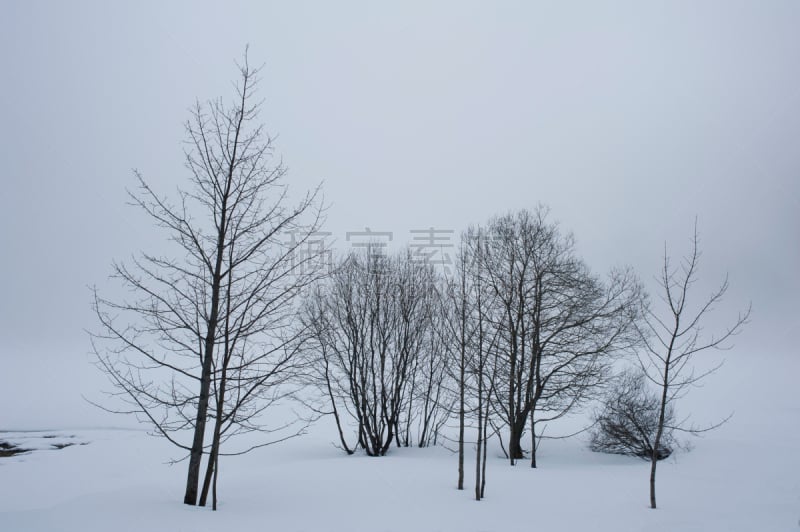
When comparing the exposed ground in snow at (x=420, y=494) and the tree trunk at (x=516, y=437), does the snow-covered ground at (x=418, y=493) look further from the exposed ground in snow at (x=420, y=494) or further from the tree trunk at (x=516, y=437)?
the tree trunk at (x=516, y=437)

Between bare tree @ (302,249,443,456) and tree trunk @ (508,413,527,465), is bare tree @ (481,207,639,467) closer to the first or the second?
tree trunk @ (508,413,527,465)

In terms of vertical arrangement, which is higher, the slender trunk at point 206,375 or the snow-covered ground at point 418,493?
the slender trunk at point 206,375

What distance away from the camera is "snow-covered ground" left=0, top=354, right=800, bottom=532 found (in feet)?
24.1

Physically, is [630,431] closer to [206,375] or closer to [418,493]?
[418,493]

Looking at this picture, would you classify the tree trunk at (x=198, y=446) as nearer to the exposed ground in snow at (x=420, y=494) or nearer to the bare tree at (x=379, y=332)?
the exposed ground in snow at (x=420, y=494)

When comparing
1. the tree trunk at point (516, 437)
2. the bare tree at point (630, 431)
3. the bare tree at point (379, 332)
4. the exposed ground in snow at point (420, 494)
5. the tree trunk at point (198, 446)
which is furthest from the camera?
the bare tree at point (379, 332)

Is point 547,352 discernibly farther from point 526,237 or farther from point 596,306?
point 526,237

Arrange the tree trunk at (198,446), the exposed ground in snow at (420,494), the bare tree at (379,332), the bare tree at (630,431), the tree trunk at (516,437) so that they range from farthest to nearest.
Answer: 1. the bare tree at (379,332)
2. the bare tree at (630,431)
3. the tree trunk at (516,437)
4. the tree trunk at (198,446)
5. the exposed ground in snow at (420,494)

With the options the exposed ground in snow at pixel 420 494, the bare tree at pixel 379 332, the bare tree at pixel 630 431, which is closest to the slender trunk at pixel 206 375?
the exposed ground in snow at pixel 420 494

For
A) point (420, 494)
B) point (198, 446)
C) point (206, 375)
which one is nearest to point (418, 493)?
point (420, 494)

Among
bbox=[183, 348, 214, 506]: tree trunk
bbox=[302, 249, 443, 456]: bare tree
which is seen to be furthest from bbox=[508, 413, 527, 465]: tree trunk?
bbox=[183, 348, 214, 506]: tree trunk

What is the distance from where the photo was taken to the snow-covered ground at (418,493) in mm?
7359

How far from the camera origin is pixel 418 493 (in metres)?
10.1

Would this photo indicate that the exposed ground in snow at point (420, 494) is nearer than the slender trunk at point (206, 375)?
Yes
